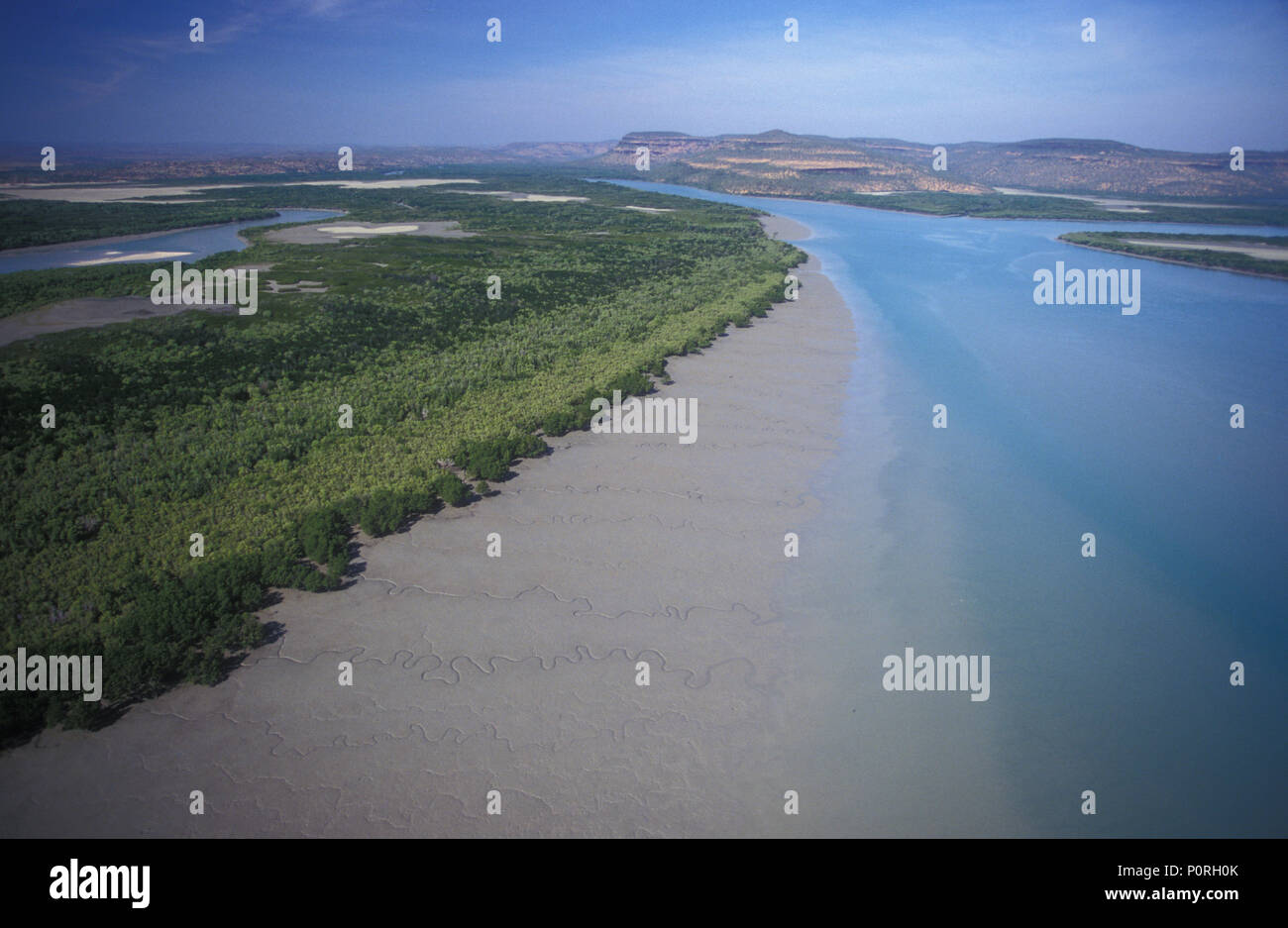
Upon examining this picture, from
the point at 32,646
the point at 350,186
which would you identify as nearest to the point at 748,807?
the point at 32,646

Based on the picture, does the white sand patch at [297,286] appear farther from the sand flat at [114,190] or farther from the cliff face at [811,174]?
Answer: the cliff face at [811,174]

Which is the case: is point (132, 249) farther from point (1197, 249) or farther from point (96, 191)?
point (1197, 249)

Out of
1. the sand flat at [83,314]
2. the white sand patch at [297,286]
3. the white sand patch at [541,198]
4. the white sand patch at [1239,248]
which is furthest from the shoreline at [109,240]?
the white sand patch at [1239,248]

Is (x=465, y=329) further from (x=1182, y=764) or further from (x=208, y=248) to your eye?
(x=208, y=248)

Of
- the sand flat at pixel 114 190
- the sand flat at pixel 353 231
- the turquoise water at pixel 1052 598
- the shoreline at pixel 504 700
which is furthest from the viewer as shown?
the sand flat at pixel 114 190

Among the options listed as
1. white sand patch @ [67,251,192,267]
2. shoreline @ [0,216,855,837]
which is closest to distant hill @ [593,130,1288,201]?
white sand patch @ [67,251,192,267]

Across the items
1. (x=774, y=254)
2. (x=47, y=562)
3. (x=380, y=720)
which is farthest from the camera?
(x=774, y=254)
